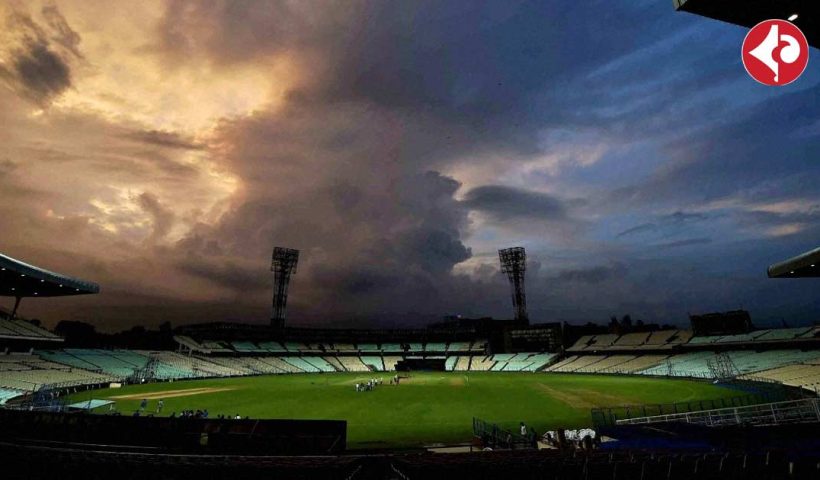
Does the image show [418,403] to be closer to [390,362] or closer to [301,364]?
[301,364]

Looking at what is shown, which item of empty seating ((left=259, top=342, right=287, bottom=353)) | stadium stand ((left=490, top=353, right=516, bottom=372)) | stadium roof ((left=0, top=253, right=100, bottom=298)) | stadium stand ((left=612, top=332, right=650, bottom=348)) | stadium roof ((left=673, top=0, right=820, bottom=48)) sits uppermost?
stadium roof ((left=673, top=0, right=820, bottom=48))

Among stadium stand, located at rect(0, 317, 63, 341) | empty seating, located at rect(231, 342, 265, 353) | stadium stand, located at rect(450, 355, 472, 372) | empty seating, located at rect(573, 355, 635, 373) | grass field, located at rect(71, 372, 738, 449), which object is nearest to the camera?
grass field, located at rect(71, 372, 738, 449)

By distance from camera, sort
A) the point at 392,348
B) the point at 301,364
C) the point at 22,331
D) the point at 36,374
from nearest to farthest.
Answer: the point at 36,374, the point at 22,331, the point at 301,364, the point at 392,348

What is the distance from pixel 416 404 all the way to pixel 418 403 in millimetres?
588

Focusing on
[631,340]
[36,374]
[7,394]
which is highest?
[631,340]

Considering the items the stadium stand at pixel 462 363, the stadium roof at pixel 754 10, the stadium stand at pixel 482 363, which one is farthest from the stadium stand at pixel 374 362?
the stadium roof at pixel 754 10

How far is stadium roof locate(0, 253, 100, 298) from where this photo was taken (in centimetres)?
3359

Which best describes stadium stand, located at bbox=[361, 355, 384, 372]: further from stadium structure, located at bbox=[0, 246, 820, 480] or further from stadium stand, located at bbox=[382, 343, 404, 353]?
stadium stand, located at bbox=[382, 343, 404, 353]

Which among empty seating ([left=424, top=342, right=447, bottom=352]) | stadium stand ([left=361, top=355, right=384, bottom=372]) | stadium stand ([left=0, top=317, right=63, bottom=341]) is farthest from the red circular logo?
empty seating ([left=424, top=342, right=447, bottom=352])

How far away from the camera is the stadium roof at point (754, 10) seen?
8898mm

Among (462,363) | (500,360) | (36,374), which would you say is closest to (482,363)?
(500,360)

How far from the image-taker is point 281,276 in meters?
89.9

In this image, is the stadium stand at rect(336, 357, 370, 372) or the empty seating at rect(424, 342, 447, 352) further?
the empty seating at rect(424, 342, 447, 352)

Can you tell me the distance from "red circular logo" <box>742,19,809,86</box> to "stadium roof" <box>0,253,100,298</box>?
49.2 m
